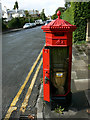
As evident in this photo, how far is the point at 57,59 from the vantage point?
346 cm

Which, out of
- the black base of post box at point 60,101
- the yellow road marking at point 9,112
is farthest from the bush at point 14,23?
the black base of post box at point 60,101

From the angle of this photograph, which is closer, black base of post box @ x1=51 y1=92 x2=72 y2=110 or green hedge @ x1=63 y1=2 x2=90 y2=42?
black base of post box @ x1=51 y1=92 x2=72 y2=110

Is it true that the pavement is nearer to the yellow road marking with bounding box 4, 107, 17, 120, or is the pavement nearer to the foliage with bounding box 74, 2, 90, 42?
the yellow road marking with bounding box 4, 107, 17, 120

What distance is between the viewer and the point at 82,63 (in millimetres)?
6992

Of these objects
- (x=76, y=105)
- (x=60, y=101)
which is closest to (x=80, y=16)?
(x=76, y=105)

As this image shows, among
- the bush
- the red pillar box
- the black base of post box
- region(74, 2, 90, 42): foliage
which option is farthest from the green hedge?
the bush

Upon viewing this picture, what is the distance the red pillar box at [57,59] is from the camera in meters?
3.11

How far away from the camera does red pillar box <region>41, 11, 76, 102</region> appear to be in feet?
10.2

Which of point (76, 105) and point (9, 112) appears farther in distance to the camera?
point (76, 105)

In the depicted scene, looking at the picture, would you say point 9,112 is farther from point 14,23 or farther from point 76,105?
point 14,23

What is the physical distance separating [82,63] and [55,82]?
3.81 metres

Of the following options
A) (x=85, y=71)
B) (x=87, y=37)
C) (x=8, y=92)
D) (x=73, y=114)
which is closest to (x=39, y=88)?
(x=8, y=92)

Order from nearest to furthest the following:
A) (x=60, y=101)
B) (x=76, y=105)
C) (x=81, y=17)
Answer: (x=60, y=101) → (x=76, y=105) → (x=81, y=17)

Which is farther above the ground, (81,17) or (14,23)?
(14,23)
